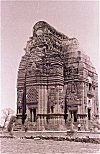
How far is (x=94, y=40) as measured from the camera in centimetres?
709

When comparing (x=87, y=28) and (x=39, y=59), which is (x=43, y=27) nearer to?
(x=39, y=59)

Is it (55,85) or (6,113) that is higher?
(55,85)

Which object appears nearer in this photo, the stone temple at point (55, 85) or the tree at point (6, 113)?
the tree at point (6, 113)

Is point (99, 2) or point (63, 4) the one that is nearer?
point (99, 2)

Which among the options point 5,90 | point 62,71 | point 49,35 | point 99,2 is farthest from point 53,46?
point 99,2

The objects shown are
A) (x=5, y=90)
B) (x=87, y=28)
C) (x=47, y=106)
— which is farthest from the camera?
(x=47, y=106)

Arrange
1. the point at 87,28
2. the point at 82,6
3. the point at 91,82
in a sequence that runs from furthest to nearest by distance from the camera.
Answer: the point at 91,82, the point at 87,28, the point at 82,6

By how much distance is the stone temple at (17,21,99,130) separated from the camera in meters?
14.9

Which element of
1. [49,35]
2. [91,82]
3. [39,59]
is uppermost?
[49,35]

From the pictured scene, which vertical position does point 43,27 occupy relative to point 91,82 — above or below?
above

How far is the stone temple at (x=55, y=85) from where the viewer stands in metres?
14.9

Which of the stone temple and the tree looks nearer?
the tree

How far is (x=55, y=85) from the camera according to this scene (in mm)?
15203

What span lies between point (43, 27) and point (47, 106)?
382 cm
